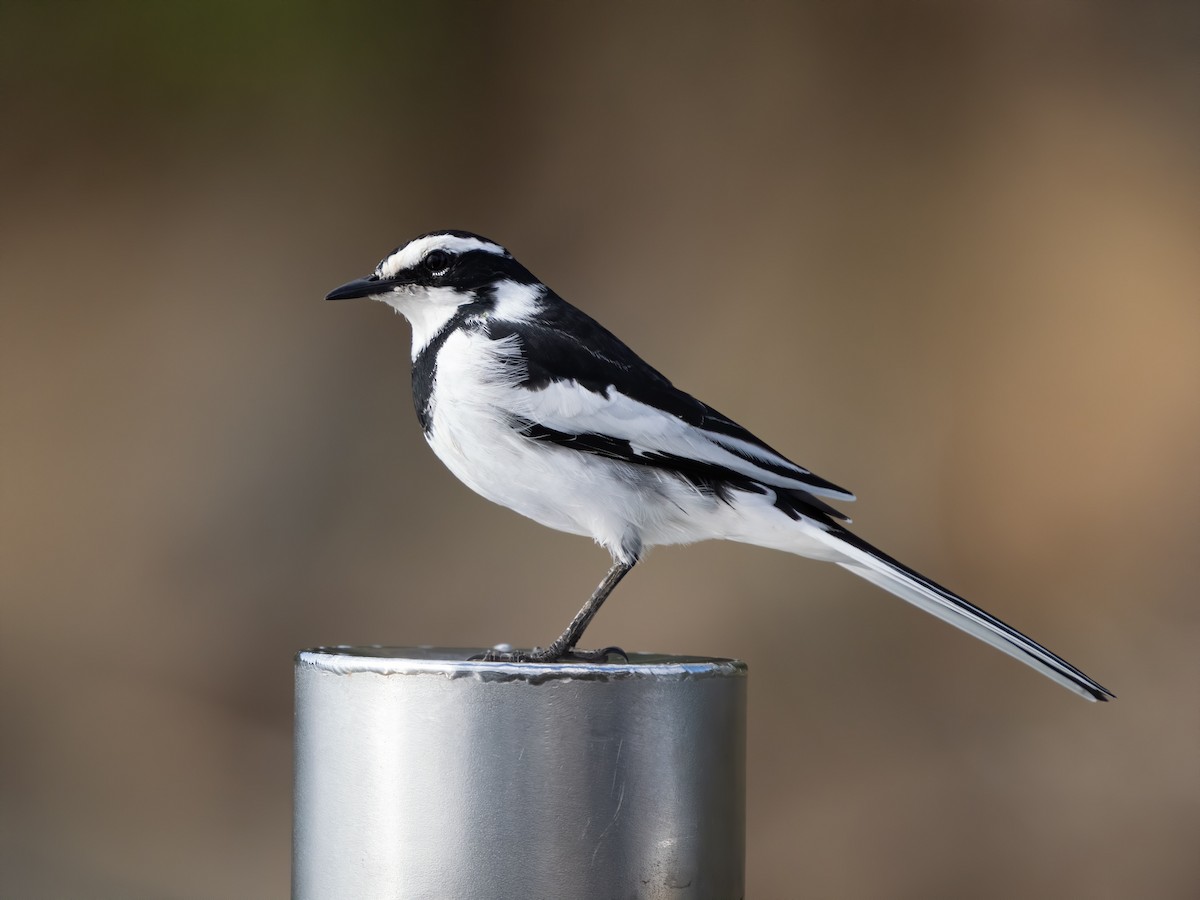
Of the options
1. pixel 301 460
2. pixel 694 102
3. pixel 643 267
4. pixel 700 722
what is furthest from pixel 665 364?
pixel 700 722

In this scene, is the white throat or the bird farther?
the white throat

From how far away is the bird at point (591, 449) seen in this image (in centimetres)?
132

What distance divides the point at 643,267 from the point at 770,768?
1149mm

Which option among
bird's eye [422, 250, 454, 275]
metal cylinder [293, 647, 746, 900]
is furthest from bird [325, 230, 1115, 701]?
metal cylinder [293, 647, 746, 900]

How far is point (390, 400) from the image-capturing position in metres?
2.61

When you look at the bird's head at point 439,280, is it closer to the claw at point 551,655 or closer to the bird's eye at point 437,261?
the bird's eye at point 437,261

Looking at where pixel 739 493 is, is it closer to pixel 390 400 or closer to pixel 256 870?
pixel 390 400

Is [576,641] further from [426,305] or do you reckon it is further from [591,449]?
[426,305]

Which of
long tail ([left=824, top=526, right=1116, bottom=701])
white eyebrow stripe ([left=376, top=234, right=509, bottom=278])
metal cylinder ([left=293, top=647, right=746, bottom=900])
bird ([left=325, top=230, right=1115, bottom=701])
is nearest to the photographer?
metal cylinder ([left=293, top=647, right=746, bottom=900])

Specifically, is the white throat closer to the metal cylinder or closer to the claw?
the claw

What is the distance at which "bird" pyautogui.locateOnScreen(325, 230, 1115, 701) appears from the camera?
132 centimetres

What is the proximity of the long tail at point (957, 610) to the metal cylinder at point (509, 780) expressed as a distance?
354 millimetres

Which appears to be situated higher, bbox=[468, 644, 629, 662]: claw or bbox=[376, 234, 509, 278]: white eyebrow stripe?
bbox=[376, 234, 509, 278]: white eyebrow stripe

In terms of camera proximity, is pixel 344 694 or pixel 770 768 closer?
pixel 344 694
